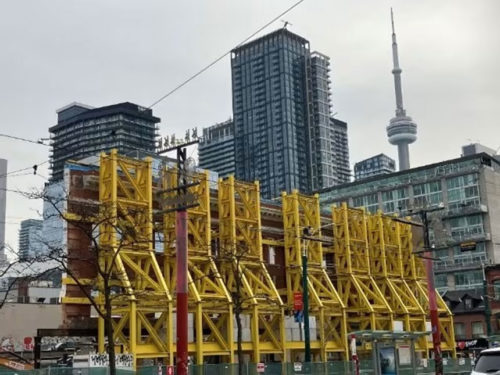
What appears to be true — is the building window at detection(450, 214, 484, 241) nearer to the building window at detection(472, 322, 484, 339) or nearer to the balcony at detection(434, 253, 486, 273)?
the balcony at detection(434, 253, 486, 273)

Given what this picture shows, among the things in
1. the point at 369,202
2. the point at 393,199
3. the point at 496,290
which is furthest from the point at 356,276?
the point at 369,202

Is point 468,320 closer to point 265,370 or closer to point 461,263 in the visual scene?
point 461,263

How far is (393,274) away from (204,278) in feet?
83.6

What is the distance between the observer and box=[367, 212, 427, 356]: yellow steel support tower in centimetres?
6389

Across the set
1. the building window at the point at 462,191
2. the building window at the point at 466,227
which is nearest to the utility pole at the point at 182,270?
the building window at the point at 466,227

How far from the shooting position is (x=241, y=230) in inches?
2036

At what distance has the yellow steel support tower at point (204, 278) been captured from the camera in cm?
4569

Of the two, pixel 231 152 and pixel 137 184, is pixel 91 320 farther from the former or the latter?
pixel 231 152

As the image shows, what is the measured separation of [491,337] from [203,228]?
29106 millimetres

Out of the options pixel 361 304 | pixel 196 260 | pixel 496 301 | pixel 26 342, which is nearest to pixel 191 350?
pixel 196 260

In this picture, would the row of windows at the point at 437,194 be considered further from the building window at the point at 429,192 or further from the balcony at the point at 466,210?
the balcony at the point at 466,210

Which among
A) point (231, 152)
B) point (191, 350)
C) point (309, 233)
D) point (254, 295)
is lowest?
point (191, 350)

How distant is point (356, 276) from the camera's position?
200 ft

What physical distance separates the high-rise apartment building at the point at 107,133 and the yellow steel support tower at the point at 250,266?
21.9 feet
